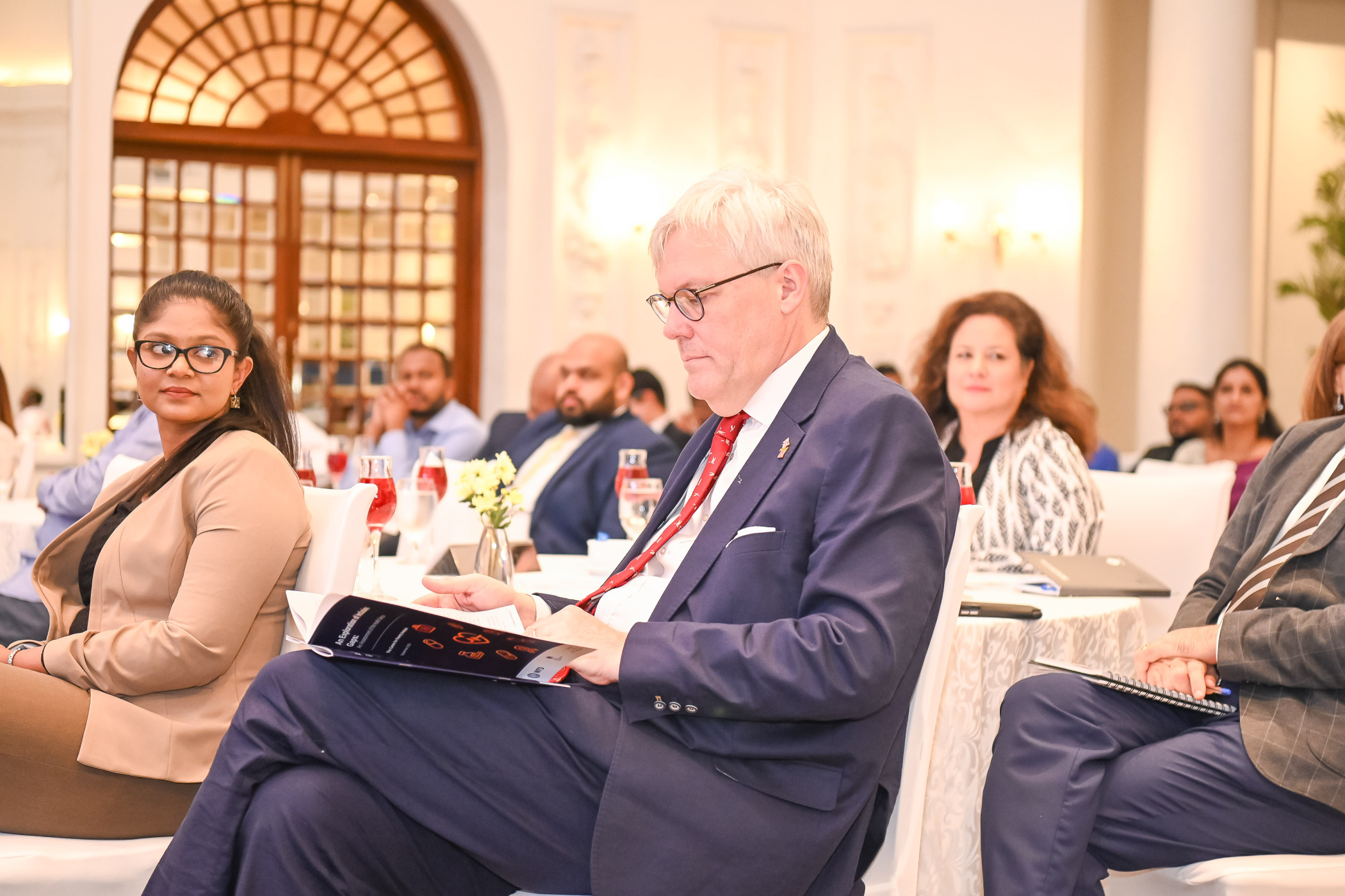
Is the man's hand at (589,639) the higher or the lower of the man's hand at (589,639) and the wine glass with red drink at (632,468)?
the lower

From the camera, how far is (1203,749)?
1839 millimetres

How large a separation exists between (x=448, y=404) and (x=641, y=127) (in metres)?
2.87

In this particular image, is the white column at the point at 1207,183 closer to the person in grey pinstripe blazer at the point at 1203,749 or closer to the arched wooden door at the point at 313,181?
the arched wooden door at the point at 313,181

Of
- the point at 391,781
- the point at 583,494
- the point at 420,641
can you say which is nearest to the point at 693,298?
the point at 420,641

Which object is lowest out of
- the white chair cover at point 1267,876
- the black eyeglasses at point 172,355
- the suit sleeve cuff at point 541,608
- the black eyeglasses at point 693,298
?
the white chair cover at point 1267,876

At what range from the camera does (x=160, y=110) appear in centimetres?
762

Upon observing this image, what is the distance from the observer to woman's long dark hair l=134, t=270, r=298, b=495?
201 centimetres

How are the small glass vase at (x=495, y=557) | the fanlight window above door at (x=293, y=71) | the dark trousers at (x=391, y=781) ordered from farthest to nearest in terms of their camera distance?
the fanlight window above door at (x=293, y=71), the small glass vase at (x=495, y=557), the dark trousers at (x=391, y=781)

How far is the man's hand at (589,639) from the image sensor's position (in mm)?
1478

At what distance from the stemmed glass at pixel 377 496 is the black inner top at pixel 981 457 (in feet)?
4.41

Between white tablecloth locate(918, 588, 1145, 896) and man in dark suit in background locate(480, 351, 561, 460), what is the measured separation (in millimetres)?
3741

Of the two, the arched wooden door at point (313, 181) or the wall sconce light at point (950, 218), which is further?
the wall sconce light at point (950, 218)

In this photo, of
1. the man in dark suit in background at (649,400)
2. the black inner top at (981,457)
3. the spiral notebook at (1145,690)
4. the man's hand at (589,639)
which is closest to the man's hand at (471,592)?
the man's hand at (589,639)

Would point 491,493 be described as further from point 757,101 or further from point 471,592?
point 757,101
